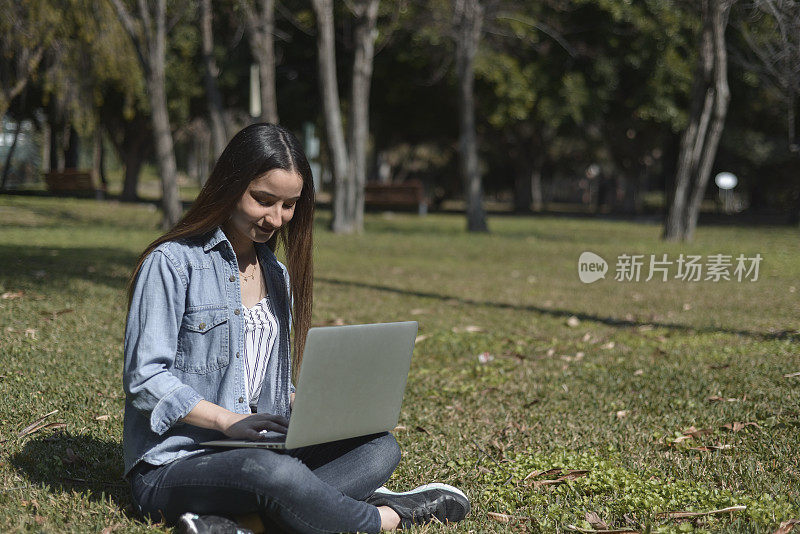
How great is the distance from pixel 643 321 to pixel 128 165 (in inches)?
1103

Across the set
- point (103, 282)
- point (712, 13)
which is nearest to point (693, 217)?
point (712, 13)

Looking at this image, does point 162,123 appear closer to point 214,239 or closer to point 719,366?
point 719,366

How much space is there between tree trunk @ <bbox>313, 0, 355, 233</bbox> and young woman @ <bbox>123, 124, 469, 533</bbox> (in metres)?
15.2

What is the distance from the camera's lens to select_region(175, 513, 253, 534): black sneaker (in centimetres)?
277

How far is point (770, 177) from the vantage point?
40.5 m

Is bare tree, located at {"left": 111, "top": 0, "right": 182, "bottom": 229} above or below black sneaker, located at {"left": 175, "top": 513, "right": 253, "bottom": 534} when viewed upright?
above

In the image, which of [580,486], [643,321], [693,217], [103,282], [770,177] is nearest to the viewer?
[580,486]

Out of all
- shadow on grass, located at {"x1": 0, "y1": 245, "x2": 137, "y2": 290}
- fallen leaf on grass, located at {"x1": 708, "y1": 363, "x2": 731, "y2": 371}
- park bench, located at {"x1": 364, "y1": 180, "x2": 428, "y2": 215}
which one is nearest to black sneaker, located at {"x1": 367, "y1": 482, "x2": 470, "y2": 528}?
fallen leaf on grass, located at {"x1": 708, "y1": 363, "x2": 731, "y2": 371}

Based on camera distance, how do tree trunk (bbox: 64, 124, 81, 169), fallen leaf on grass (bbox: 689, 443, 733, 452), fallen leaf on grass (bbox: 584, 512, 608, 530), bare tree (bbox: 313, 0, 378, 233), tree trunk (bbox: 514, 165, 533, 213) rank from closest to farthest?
fallen leaf on grass (bbox: 584, 512, 608, 530) → fallen leaf on grass (bbox: 689, 443, 733, 452) → bare tree (bbox: 313, 0, 378, 233) → tree trunk (bbox: 64, 124, 81, 169) → tree trunk (bbox: 514, 165, 533, 213)

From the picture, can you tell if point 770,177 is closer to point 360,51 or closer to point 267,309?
point 360,51

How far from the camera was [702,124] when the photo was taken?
1728cm

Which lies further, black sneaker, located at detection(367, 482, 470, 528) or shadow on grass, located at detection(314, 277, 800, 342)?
shadow on grass, located at detection(314, 277, 800, 342)

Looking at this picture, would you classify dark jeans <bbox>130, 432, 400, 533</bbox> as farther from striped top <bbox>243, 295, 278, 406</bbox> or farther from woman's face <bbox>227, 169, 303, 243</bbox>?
woman's face <bbox>227, 169, 303, 243</bbox>

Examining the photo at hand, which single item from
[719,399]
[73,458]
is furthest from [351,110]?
[73,458]
